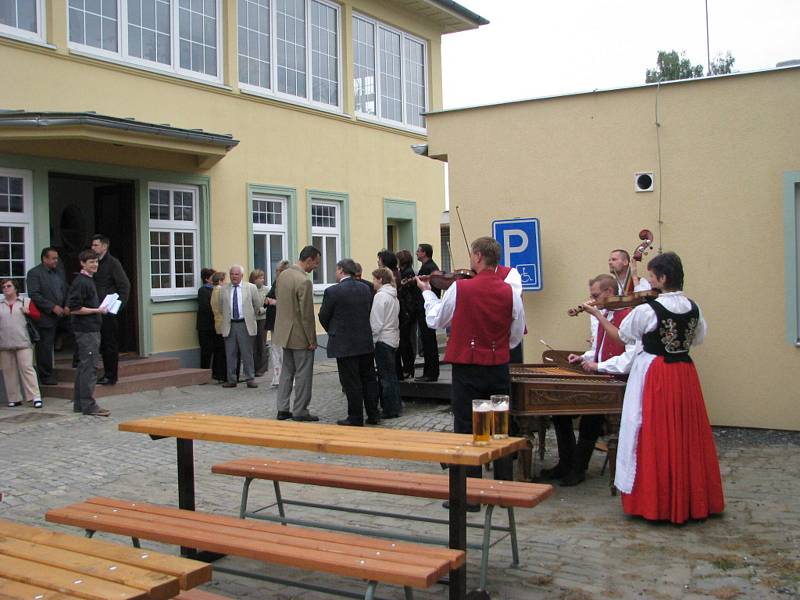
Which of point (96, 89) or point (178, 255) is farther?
point (178, 255)

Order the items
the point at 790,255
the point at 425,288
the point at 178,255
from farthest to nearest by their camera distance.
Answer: the point at 178,255
the point at 790,255
the point at 425,288

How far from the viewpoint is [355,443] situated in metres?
4.49

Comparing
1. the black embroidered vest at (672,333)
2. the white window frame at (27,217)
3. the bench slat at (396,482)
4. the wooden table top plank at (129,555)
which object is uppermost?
the white window frame at (27,217)

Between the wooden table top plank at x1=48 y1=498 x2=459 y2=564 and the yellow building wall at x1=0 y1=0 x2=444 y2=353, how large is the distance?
27.4ft

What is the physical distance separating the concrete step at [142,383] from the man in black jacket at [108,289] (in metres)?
0.14

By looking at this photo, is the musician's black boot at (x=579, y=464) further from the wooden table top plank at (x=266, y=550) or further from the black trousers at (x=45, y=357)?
the black trousers at (x=45, y=357)

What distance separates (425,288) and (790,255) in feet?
13.5

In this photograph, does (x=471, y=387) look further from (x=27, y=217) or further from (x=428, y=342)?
(x=27, y=217)

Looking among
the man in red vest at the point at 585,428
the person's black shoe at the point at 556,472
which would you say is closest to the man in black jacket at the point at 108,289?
the person's black shoe at the point at 556,472

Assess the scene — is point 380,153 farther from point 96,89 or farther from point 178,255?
point 96,89

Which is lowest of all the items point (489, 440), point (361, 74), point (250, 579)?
point (250, 579)

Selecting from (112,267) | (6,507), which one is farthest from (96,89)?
(6,507)

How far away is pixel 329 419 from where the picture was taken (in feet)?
33.8

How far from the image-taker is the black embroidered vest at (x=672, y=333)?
5891mm
